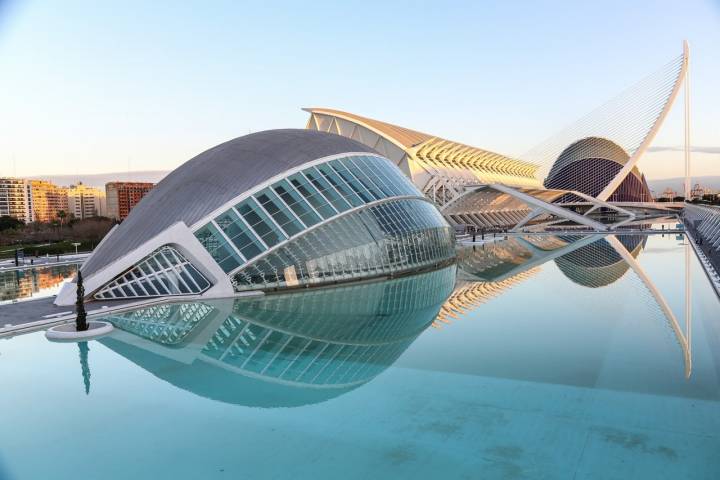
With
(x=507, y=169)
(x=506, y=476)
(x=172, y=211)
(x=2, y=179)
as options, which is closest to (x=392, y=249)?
(x=172, y=211)

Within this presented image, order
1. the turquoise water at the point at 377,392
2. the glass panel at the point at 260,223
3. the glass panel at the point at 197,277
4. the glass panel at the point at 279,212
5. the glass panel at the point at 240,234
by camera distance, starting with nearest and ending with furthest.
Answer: the turquoise water at the point at 377,392 < the glass panel at the point at 197,277 < the glass panel at the point at 240,234 < the glass panel at the point at 260,223 < the glass panel at the point at 279,212

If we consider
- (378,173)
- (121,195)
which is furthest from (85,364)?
(121,195)

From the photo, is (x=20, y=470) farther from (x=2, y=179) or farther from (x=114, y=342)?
(x=2, y=179)

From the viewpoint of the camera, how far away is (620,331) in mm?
14305

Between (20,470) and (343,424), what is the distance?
4.39 m

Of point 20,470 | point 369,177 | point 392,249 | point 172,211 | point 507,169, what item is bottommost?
point 20,470

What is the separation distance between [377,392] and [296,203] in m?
14.5

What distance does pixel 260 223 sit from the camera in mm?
22438

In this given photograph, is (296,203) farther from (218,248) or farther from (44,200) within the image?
(44,200)

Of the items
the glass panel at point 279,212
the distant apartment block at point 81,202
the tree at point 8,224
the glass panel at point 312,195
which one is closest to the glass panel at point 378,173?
the glass panel at point 312,195

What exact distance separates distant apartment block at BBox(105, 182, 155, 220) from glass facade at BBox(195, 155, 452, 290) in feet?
513

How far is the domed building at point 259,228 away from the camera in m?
21.0

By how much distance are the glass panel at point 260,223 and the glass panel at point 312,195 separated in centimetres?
220

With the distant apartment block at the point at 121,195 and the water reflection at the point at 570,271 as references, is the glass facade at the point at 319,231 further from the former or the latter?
the distant apartment block at the point at 121,195
